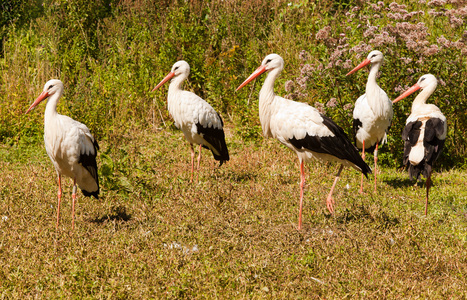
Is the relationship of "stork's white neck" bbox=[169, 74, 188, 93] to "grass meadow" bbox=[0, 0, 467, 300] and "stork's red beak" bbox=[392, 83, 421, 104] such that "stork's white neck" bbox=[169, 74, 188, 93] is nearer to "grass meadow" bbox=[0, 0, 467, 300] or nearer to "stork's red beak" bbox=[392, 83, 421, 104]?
"grass meadow" bbox=[0, 0, 467, 300]

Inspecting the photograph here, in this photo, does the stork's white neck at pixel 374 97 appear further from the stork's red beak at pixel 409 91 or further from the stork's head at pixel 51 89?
the stork's head at pixel 51 89

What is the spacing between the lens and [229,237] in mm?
5215

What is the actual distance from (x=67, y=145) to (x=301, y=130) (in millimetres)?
2476

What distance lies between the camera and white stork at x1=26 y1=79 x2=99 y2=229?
17.9ft

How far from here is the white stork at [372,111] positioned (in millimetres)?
7203

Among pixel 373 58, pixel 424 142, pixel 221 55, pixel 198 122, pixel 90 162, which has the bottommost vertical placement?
pixel 198 122

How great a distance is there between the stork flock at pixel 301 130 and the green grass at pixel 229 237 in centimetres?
36

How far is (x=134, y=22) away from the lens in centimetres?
1115

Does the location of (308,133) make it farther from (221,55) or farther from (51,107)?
(221,55)

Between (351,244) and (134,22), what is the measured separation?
25.5 ft

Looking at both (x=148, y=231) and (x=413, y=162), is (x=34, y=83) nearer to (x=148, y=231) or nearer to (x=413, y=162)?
(x=148, y=231)

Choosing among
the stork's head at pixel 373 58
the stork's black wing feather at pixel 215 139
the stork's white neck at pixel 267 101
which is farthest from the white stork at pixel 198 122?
the stork's head at pixel 373 58

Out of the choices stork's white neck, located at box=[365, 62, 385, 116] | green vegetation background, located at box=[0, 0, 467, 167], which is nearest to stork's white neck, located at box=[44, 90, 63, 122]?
green vegetation background, located at box=[0, 0, 467, 167]

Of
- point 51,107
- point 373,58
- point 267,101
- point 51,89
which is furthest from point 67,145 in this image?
point 373,58
